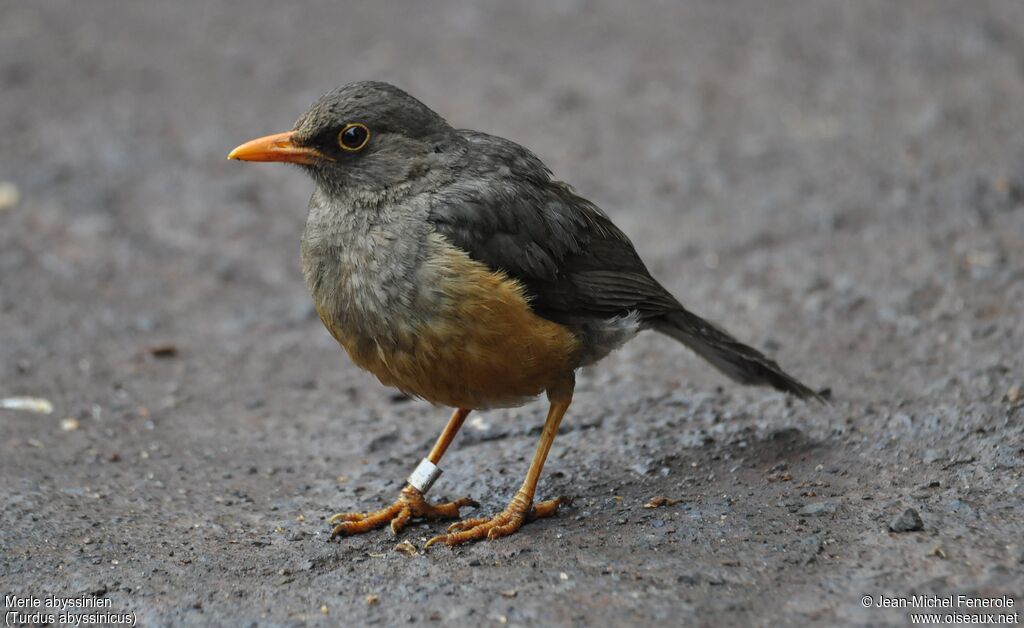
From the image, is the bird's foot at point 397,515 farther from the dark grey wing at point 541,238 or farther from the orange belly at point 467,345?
the dark grey wing at point 541,238

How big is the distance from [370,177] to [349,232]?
0.29 meters

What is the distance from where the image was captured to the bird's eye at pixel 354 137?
5301 mm

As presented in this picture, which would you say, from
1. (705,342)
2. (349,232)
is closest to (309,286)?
(349,232)

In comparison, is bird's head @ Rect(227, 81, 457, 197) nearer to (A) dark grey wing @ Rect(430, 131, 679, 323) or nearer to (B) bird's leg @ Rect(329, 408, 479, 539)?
(A) dark grey wing @ Rect(430, 131, 679, 323)

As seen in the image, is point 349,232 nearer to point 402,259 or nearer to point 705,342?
point 402,259

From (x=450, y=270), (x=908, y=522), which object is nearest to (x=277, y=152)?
(x=450, y=270)

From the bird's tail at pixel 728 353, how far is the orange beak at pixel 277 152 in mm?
1789

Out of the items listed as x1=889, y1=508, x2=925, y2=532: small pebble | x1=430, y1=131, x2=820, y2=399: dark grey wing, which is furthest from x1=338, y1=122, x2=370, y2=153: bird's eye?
x1=889, y1=508, x2=925, y2=532: small pebble

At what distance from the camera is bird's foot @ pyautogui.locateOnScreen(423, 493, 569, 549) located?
16.5 feet

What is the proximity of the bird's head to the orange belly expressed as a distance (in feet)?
1.82

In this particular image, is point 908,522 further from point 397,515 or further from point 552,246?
point 397,515

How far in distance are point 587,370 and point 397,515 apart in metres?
1.98

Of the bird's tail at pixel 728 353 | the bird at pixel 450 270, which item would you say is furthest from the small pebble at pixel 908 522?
the bird at pixel 450 270

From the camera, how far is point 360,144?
5320mm
